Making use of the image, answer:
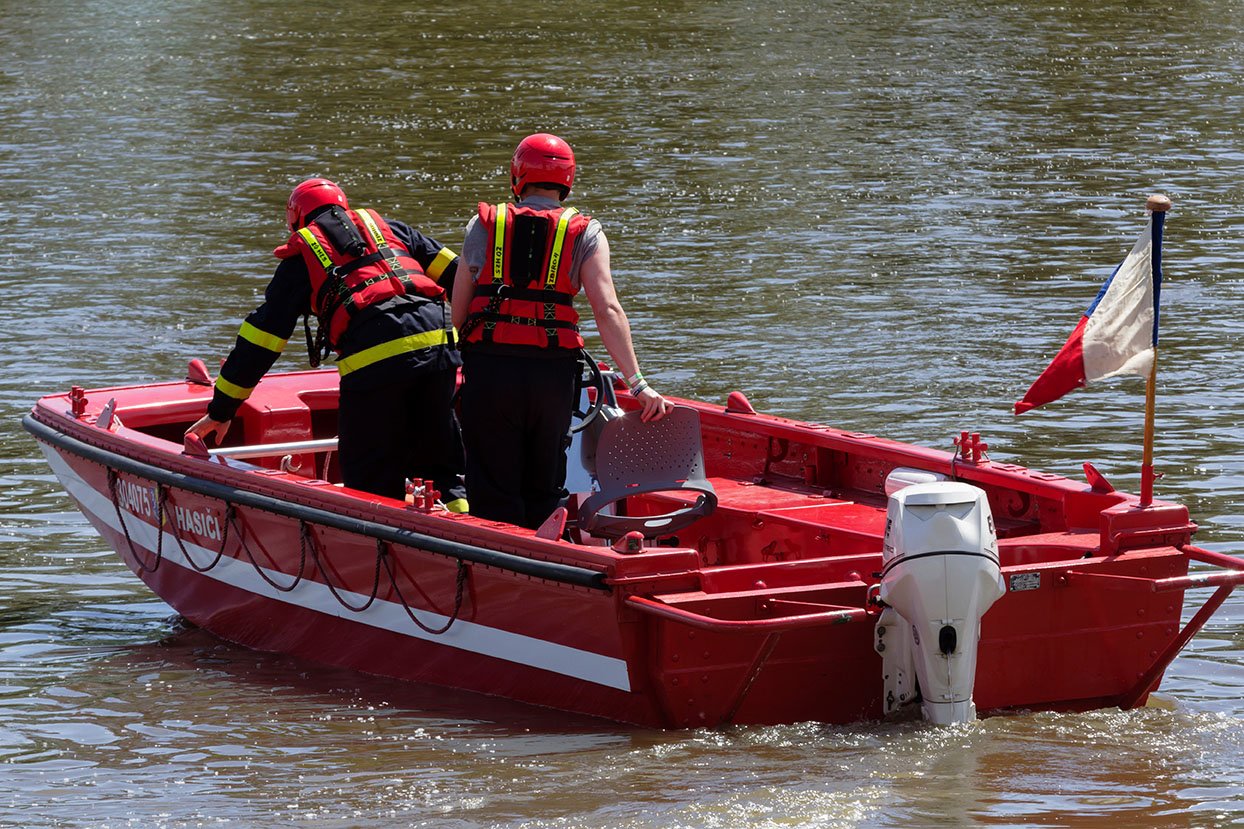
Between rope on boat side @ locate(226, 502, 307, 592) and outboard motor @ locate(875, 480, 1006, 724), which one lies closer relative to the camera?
outboard motor @ locate(875, 480, 1006, 724)

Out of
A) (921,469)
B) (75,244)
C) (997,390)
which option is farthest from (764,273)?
(921,469)

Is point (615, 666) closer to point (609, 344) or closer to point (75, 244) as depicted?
point (609, 344)

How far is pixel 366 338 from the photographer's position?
6.98 meters

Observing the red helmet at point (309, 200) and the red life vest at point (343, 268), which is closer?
the red life vest at point (343, 268)

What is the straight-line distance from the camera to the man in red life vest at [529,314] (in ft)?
21.5

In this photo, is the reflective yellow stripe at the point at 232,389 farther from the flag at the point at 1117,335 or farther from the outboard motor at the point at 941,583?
the flag at the point at 1117,335

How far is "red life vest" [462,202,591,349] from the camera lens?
21.5 ft

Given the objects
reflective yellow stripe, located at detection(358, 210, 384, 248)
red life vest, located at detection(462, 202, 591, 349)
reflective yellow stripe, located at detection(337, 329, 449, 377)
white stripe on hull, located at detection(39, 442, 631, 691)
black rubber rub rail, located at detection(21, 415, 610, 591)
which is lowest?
white stripe on hull, located at detection(39, 442, 631, 691)

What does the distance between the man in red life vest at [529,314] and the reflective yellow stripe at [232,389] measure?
919 millimetres

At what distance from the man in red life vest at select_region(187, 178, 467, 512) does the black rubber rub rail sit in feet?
0.95

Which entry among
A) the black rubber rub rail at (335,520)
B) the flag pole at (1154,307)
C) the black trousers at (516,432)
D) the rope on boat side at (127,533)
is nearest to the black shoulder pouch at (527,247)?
the black trousers at (516,432)

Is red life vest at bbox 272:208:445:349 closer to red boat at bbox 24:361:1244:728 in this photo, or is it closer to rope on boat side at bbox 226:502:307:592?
red boat at bbox 24:361:1244:728

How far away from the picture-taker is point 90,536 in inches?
367

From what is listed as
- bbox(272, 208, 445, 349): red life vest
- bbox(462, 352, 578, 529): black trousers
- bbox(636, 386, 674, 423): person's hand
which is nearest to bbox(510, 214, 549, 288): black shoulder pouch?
bbox(462, 352, 578, 529): black trousers
